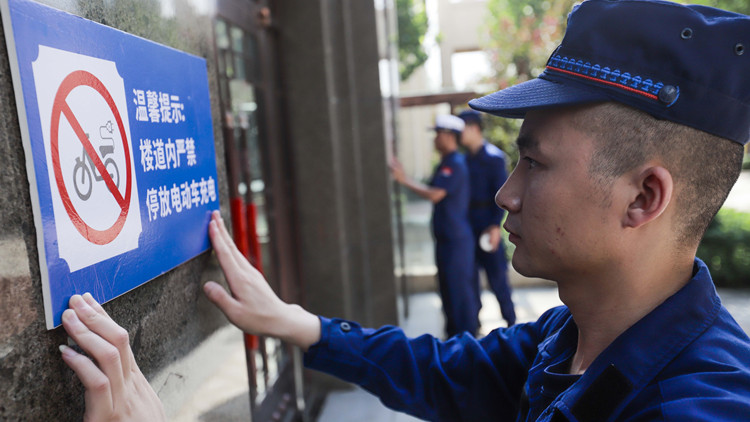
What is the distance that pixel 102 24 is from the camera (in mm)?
1178

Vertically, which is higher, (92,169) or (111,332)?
(92,169)

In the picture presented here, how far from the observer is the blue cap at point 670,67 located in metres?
1.06

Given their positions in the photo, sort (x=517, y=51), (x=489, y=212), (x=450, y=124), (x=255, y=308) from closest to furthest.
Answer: (x=255, y=308)
(x=450, y=124)
(x=489, y=212)
(x=517, y=51)

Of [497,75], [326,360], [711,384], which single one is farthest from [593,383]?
[497,75]

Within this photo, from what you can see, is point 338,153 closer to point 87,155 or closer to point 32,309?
point 87,155

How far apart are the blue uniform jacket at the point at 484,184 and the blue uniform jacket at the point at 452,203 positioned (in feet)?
1.31

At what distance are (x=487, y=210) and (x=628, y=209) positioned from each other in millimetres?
4716

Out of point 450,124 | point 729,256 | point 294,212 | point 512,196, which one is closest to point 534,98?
point 512,196

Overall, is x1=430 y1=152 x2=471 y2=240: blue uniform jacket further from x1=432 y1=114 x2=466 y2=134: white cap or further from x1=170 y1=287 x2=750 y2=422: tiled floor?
x1=170 y1=287 x2=750 y2=422: tiled floor

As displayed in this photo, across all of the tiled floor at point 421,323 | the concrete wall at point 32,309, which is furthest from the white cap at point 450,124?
the concrete wall at point 32,309

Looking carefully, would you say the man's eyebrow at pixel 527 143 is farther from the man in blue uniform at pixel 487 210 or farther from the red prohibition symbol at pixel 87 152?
the man in blue uniform at pixel 487 210

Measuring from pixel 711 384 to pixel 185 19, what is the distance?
1.47 metres

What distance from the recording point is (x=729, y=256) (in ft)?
23.5

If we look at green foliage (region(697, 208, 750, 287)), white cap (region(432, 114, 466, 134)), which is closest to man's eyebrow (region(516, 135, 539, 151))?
white cap (region(432, 114, 466, 134))
